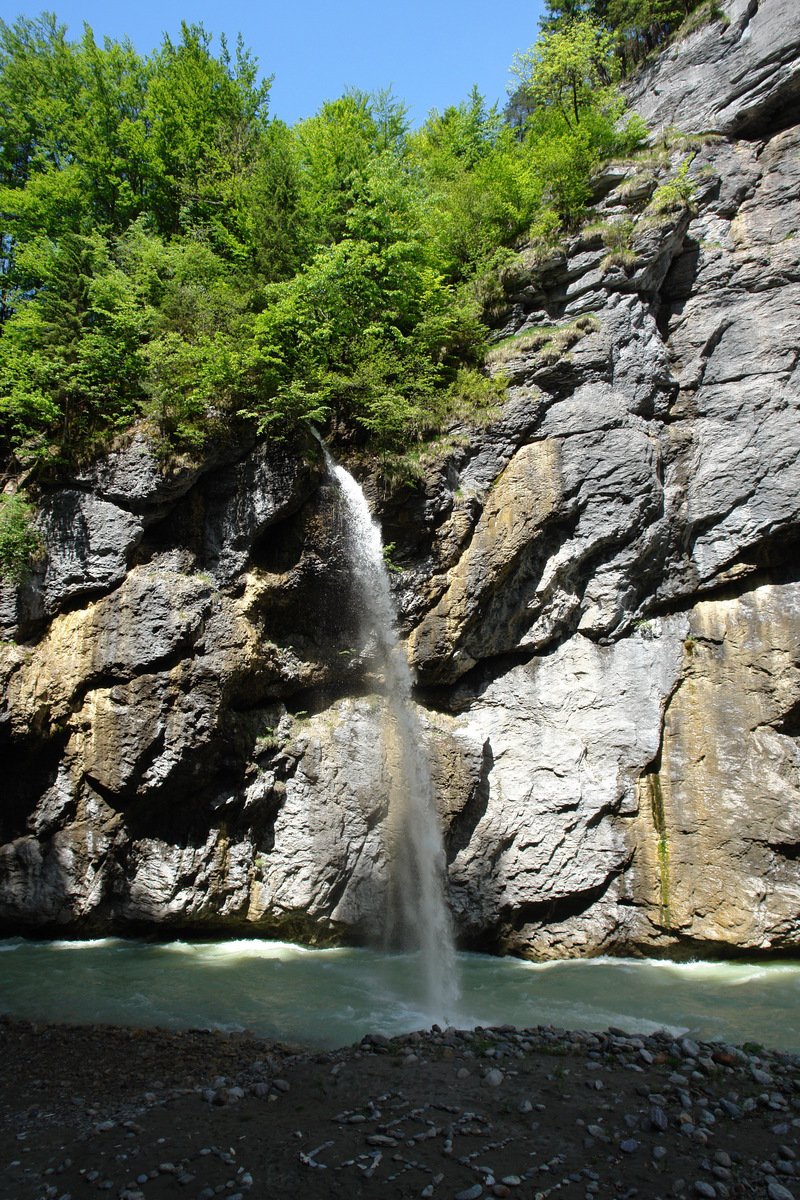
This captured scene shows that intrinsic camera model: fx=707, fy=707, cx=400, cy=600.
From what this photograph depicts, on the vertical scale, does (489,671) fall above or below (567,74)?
below

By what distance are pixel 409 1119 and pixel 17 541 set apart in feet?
34.2

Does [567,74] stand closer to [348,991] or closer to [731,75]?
[731,75]

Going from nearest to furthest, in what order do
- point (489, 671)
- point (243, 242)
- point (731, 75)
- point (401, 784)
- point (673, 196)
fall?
point (401, 784) < point (489, 671) < point (673, 196) < point (243, 242) < point (731, 75)

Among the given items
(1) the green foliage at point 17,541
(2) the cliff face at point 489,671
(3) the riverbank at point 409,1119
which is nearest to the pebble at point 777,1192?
(3) the riverbank at point 409,1119

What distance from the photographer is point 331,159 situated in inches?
613

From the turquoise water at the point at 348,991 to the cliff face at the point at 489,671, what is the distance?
534 millimetres

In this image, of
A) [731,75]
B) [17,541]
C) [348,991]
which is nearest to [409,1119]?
[348,991]

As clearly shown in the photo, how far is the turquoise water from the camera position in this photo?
8594 mm

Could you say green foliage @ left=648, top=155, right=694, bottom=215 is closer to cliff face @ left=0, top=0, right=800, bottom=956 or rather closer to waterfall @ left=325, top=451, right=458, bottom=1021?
cliff face @ left=0, top=0, right=800, bottom=956

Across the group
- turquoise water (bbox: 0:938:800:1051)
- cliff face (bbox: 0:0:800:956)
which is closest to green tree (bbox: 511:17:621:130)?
cliff face (bbox: 0:0:800:956)

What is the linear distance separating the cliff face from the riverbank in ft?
13.8

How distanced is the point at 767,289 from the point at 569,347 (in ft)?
13.7

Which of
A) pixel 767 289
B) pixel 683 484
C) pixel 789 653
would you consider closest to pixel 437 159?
pixel 767 289

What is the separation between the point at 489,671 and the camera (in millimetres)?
13180
